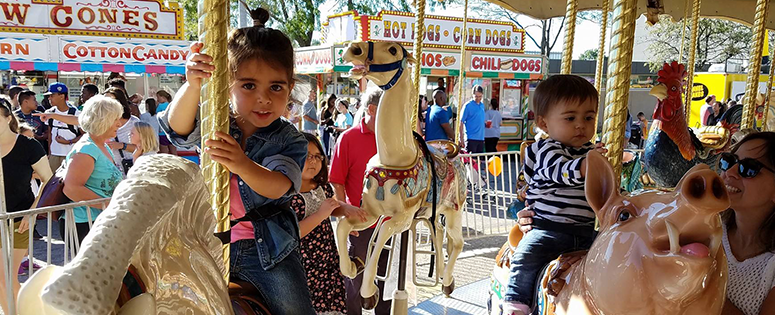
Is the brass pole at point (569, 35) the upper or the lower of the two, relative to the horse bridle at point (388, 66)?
upper

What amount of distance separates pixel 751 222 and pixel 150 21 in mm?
13436

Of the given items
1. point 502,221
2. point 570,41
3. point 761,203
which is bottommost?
point 502,221

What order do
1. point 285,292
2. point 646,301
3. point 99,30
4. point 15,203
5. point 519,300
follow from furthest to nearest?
point 99,30, point 15,203, point 519,300, point 285,292, point 646,301

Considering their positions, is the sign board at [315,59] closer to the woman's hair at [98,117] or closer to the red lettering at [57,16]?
the red lettering at [57,16]

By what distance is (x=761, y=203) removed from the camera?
5.15 ft

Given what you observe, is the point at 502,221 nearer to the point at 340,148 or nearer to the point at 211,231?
the point at 340,148

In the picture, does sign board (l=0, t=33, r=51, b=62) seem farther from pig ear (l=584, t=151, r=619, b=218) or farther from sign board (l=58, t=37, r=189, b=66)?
pig ear (l=584, t=151, r=619, b=218)

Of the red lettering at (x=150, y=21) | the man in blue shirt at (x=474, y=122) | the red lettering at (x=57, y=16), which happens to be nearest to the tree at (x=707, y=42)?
the man in blue shirt at (x=474, y=122)

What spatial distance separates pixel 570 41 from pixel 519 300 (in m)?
1.44

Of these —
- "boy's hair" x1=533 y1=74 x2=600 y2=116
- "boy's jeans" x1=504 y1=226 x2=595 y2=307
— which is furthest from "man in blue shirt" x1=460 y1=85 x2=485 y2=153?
"boy's jeans" x1=504 y1=226 x2=595 y2=307

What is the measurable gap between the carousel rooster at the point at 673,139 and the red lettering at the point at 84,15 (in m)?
12.8

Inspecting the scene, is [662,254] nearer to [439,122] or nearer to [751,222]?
[751,222]

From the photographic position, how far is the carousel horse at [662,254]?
992mm

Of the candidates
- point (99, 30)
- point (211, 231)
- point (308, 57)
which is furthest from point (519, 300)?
point (99, 30)
